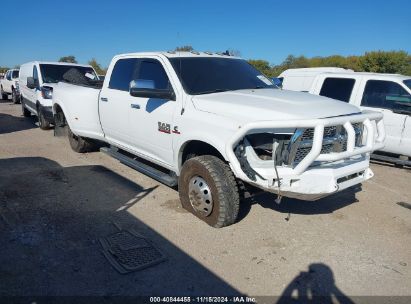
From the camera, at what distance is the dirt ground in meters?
3.17

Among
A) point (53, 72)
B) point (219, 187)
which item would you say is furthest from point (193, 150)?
point (53, 72)

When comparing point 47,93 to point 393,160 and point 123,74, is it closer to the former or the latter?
point 123,74

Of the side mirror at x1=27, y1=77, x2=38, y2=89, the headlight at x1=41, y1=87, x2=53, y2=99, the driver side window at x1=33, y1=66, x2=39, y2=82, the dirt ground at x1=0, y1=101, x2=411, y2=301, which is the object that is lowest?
the dirt ground at x1=0, y1=101, x2=411, y2=301

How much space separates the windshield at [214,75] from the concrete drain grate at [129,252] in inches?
73.3

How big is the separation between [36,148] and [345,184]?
6765mm

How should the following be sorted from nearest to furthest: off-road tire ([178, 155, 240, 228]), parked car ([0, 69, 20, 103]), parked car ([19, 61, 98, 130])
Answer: off-road tire ([178, 155, 240, 228]) < parked car ([19, 61, 98, 130]) < parked car ([0, 69, 20, 103])

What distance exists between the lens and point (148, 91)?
4.41 meters

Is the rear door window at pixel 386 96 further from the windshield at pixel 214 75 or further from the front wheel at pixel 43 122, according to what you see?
the front wheel at pixel 43 122

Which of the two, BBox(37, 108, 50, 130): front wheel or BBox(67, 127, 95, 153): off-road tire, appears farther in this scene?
BBox(37, 108, 50, 130): front wheel

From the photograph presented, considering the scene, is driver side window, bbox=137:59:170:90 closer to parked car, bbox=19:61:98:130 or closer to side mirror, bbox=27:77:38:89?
parked car, bbox=19:61:98:130

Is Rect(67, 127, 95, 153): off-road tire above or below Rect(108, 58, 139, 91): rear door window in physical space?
below

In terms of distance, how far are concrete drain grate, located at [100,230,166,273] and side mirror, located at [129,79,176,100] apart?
1668 millimetres

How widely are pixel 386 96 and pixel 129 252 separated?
19.7ft

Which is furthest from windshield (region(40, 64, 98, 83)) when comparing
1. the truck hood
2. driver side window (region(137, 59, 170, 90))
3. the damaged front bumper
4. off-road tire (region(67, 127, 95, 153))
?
the damaged front bumper
